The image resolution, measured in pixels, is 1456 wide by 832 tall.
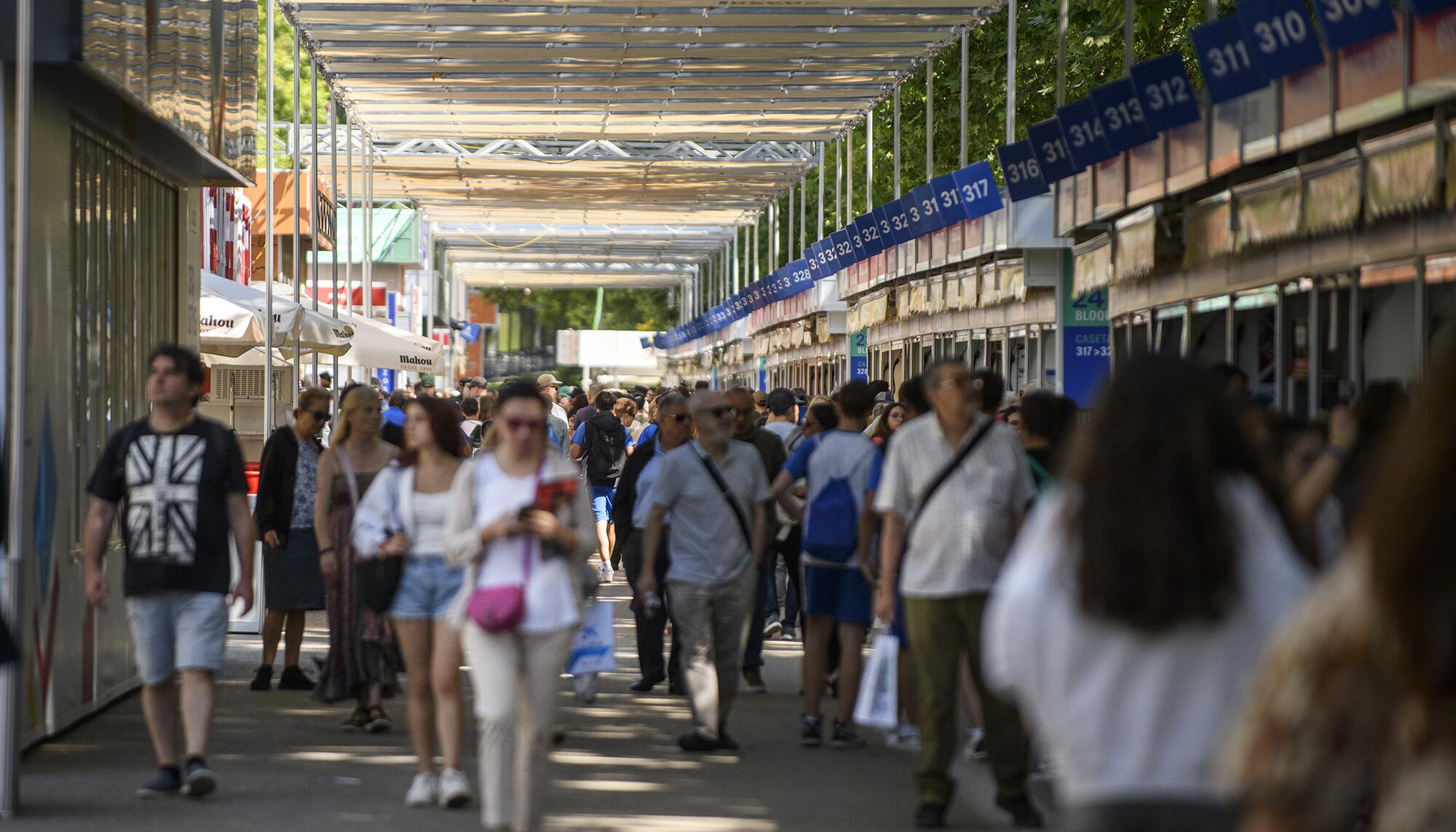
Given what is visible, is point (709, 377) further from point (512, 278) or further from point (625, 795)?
point (625, 795)

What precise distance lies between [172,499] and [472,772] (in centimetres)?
190

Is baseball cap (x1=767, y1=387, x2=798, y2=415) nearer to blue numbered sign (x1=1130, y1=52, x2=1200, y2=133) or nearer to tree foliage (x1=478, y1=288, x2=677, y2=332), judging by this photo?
blue numbered sign (x1=1130, y1=52, x2=1200, y2=133)

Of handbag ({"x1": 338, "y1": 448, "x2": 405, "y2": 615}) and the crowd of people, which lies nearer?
the crowd of people

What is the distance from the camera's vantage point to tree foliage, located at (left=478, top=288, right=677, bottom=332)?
120562 millimetres

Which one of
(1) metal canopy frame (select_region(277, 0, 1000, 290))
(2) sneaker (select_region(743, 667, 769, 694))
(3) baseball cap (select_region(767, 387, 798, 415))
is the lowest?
(2) sneaker (select_region(743, 667, 769, 694))

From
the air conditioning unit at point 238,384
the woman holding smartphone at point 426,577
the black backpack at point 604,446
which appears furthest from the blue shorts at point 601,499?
the woman holding smartphone at point 426,577

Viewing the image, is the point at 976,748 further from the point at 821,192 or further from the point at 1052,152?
the point at 821,192

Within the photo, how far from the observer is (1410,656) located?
283cm

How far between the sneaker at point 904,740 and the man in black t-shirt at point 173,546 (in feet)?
10.9

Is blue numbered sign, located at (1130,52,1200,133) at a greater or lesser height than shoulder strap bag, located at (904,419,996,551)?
greater

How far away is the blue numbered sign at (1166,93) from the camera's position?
1280 centimetres

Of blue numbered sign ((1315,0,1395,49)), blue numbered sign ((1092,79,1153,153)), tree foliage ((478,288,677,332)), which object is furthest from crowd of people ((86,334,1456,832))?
tree foliage ((478,288,677,332))

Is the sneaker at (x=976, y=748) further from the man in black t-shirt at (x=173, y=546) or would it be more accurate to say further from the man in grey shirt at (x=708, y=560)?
the man in black t-shirt at (x=173, y=546)

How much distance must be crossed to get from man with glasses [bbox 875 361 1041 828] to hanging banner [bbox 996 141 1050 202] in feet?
27.9
